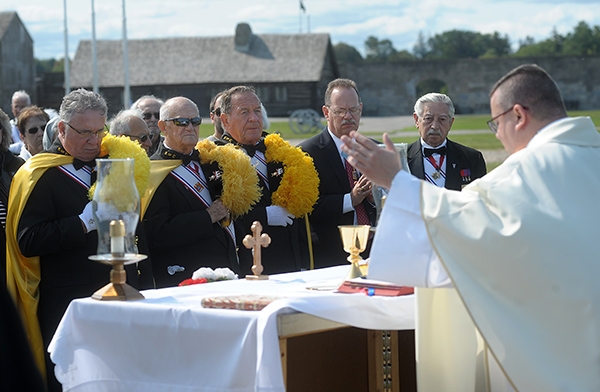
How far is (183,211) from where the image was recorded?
229 inches

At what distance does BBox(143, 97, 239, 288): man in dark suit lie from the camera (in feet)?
18.5

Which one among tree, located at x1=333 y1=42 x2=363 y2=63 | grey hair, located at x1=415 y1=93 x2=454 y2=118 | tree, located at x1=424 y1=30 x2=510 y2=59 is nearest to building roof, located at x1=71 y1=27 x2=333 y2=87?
grey hair, located at x1=415 y1=93 x2=454 y2=118

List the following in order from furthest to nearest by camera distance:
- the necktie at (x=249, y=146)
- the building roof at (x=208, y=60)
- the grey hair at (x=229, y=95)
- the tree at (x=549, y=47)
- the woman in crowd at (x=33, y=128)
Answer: the tree at (x=549, y=47) → the building roof at (x=208, y=60) → the woman in crowd at (x=33, y=128) → the necktie at (x=249, y=146) → the grey hair at (x=229, y=95)

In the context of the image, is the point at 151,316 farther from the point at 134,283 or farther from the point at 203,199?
the point at 203,199

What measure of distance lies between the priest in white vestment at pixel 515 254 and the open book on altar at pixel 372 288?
1.40 feet

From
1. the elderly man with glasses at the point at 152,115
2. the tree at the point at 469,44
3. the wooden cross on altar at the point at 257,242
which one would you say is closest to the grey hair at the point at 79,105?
the wooden cross on altar at the point at 257,242

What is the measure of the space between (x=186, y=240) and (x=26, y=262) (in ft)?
3.07

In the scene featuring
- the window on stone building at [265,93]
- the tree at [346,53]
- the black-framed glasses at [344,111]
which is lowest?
the black-framed glasses at [344,111]

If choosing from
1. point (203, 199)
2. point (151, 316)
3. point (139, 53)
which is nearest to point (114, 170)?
point (151, 316)

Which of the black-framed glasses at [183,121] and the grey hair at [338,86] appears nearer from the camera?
the black-framed glasses at [183,121]

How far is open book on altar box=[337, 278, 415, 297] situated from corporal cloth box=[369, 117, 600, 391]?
42 centimetres

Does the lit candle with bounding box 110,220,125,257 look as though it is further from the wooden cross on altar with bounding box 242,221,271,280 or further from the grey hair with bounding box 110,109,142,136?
the grey hair with bounding box 110,109,142,136

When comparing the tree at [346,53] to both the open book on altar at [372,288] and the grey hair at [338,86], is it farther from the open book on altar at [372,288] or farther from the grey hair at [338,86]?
the open book on altar at [372,288]

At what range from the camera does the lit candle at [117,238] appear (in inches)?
157
